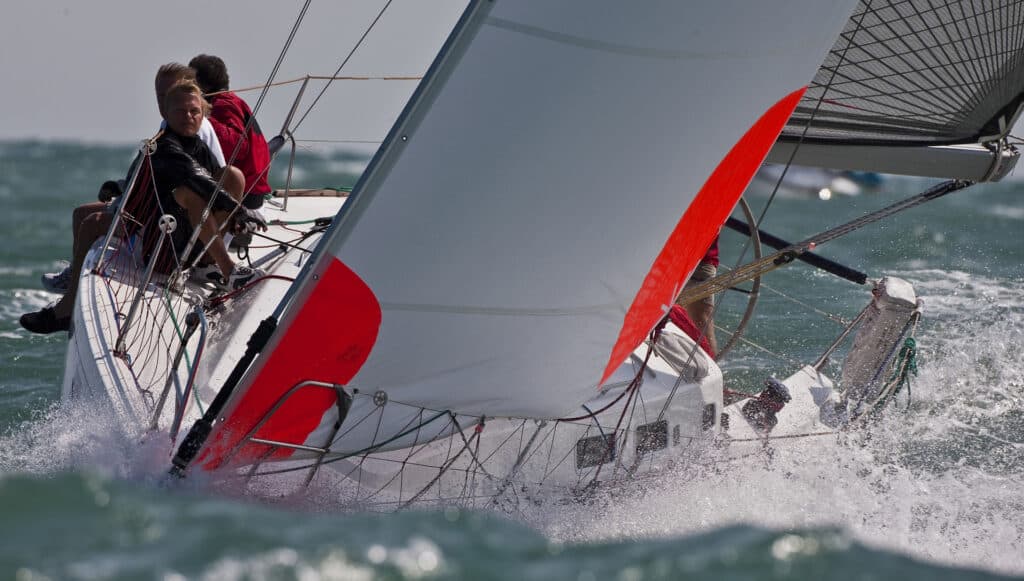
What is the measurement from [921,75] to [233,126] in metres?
2.52

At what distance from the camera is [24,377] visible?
4672mm

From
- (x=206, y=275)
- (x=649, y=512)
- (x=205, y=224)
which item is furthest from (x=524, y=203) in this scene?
(x=206, y=275)

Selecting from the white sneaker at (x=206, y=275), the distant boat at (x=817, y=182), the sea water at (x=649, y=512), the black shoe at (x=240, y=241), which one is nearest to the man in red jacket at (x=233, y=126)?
the black shoe at (x=240, y=241)

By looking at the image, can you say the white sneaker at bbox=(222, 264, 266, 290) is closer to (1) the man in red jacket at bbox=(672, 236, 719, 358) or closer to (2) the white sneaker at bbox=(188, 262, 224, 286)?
(2) the white sneaker at bbox=(188, 262, 224, 286)

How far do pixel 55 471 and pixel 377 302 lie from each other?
3.31ft

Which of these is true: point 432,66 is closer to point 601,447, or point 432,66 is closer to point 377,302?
point 377,302

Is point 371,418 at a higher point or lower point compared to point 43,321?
higher

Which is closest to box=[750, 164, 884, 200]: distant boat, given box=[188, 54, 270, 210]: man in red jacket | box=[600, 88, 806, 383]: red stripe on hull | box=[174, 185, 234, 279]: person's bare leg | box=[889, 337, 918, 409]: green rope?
box=[889, 337, 918, 409]: green rope

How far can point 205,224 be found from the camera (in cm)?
370

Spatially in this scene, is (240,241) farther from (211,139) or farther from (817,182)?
(817,182)

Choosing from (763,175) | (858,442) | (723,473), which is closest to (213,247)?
(723,473)

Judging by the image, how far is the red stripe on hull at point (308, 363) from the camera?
256 centimetres

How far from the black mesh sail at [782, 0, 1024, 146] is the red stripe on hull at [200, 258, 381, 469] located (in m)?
1.95

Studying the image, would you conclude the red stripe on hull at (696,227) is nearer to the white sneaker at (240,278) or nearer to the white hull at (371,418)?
the white hull at (371,418)
